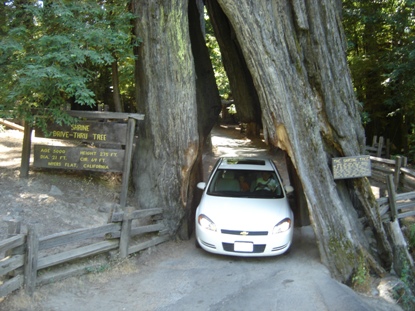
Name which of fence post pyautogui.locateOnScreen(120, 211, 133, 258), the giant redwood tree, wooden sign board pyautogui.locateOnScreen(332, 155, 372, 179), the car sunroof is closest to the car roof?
the car sunroof

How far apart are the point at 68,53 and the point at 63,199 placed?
3.00 metres

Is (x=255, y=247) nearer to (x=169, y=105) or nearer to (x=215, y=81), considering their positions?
(x=169, y=105)

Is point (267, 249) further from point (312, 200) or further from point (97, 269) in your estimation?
point (97, 269)

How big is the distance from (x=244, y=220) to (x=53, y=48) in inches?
181

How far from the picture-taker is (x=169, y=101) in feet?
29.8

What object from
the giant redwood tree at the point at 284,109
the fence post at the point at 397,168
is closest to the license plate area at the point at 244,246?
the giant redwood tree at the point at 284,109

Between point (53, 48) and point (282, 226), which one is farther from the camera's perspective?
point (282, 226)

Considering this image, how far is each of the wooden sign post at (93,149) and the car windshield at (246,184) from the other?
1.92 meters

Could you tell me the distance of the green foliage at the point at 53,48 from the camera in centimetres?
747

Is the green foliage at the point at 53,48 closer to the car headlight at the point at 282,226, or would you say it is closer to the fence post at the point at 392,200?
the car headlight at the point at 282,226

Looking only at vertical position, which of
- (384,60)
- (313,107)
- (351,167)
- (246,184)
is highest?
(384,60)

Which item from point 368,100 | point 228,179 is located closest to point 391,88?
point 368,100

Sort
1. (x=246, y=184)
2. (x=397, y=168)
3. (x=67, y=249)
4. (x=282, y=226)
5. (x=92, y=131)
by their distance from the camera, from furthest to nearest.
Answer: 1. (x=397, y=168)
2. (x=246, y=184)
3. (x=92, y=131)
4. (x=282, y=226)
5. (x=67, y=249)

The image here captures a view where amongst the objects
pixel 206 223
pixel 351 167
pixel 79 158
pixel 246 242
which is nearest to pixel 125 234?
pixel 206 223
